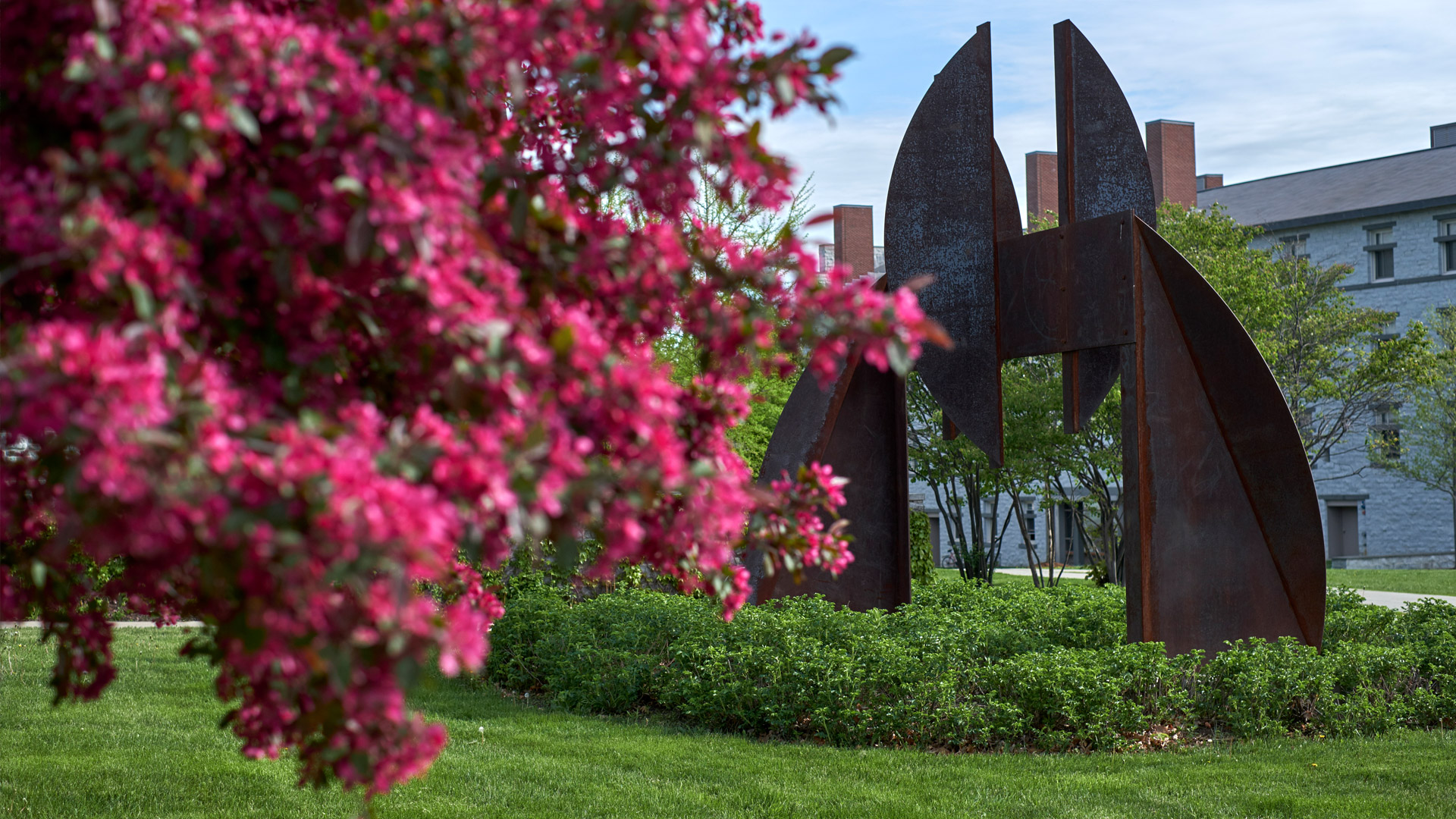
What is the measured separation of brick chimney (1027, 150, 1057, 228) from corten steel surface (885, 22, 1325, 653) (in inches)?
1190

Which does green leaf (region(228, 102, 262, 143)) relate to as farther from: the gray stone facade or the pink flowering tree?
the gray stone facade

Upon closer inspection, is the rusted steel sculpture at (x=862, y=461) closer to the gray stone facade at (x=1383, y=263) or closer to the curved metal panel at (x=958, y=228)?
the curved metal panel at (x=958, y=228)

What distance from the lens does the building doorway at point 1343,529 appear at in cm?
3762

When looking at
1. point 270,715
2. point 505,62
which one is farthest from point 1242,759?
point 505,62

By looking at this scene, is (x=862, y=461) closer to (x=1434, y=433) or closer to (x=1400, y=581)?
(x=1400, y=581)

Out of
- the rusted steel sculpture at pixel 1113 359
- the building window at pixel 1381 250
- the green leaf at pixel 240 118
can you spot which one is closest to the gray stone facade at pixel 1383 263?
the building window at pixel 1381 250

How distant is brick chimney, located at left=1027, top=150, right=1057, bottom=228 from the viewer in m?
38.9

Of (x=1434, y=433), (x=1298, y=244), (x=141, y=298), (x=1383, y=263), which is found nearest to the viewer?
(x=141, y=298)

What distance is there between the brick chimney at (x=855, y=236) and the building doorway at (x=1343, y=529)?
A: 16.5m

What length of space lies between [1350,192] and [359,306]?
42.3 meters

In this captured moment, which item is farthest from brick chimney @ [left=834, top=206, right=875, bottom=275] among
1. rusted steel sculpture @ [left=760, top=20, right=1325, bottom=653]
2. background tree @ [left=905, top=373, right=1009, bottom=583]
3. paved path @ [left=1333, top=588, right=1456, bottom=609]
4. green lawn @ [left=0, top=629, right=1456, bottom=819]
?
green lawn @ [left=0, top=629, right=1456, bottom=819]

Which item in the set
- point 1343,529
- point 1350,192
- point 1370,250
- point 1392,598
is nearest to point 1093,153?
point 1392,598

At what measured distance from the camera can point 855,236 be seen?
4212cm

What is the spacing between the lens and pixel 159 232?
1761mm
